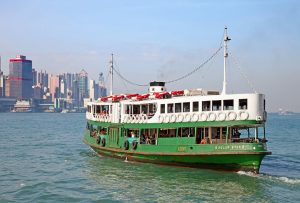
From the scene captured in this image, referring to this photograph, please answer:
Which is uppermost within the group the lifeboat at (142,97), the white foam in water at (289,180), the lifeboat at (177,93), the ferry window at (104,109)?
the lifeboat at (177,93)

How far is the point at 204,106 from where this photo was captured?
24.9 m

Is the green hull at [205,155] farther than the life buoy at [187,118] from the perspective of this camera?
No

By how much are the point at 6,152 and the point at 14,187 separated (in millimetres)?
16481

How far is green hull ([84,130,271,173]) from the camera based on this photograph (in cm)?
2299

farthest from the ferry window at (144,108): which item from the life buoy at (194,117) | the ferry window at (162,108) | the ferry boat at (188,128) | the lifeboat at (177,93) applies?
the life buoy at (194,117)

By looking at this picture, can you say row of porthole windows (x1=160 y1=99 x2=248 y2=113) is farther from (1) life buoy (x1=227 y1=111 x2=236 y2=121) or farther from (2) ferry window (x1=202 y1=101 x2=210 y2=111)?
(1) life buoy (x1=227 y1=111 x2=236 y2=121)

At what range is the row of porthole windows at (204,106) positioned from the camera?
23734 millimetres

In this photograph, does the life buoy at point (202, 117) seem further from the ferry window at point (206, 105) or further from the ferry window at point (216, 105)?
the ferry window at point (216, 105)

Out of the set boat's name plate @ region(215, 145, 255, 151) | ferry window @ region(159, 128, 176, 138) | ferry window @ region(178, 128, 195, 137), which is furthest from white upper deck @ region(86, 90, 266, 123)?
boat's name plate @ region(215, 145, 255, 151)

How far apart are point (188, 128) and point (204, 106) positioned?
194cm

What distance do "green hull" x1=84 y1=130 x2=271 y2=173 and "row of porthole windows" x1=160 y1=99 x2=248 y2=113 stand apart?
2.00m

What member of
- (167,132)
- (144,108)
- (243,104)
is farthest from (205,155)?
(144,108)

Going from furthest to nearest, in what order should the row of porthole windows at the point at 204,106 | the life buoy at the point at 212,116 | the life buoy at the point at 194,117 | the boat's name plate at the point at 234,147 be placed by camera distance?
the life buoy at the point at 194,117, the life buoy at the point at 212,116, the row of porthole windows at the point at 204,106, the boat's name plate at the point at 234,147

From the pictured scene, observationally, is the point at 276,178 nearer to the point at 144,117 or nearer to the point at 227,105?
the point at 227,105
